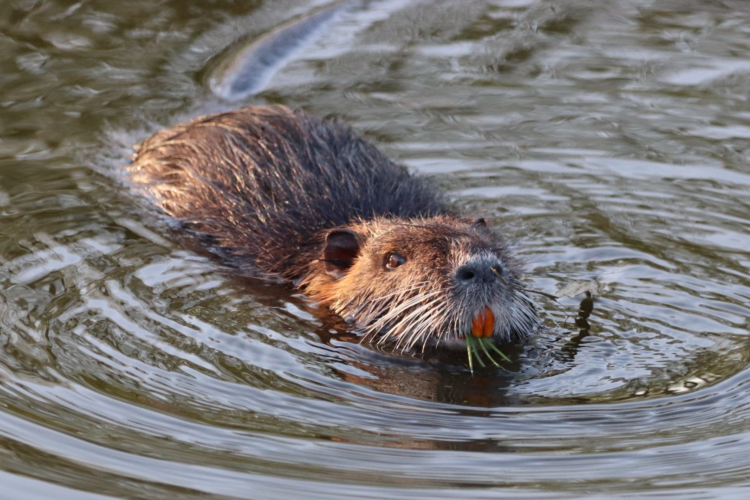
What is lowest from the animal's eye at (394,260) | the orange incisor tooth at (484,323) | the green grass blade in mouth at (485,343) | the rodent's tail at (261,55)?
the green grass blade in mouth at (485,343)

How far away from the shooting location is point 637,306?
5.78 metres

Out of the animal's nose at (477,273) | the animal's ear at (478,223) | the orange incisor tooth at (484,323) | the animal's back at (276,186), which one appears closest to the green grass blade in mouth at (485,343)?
the orange incisor tooth at (484,323)

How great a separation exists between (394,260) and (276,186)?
1188mm

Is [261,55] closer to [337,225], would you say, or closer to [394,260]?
[337,225]

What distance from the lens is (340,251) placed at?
596 centimetres

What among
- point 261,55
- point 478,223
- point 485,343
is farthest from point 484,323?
point 261,55

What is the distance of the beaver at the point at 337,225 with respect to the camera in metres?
5.28

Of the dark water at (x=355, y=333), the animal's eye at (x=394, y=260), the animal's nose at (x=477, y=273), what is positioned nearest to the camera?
the dark water at (x=355, y=333)

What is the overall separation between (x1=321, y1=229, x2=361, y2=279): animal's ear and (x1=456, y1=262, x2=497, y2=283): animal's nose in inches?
33.6

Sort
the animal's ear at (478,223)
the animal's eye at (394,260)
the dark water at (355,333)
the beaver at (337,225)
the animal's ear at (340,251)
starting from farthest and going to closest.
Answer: the animal's ear at (340,251)
the animal's ear at (478,223)
the animal's eye at (394,260)
the beaver at (337,225)
the dark water at (355,333)

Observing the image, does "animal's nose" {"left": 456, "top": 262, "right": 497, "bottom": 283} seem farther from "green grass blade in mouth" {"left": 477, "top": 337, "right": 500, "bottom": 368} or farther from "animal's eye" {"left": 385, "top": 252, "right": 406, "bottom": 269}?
"animal's eye" {"left": 385, "top": 252, "right": 406, "bottom": 269}

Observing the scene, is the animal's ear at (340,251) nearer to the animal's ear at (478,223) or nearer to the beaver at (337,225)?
the beaver at (337,225)

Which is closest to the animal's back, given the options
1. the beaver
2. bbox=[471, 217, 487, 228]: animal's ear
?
the beaver

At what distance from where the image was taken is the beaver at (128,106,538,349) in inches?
208
